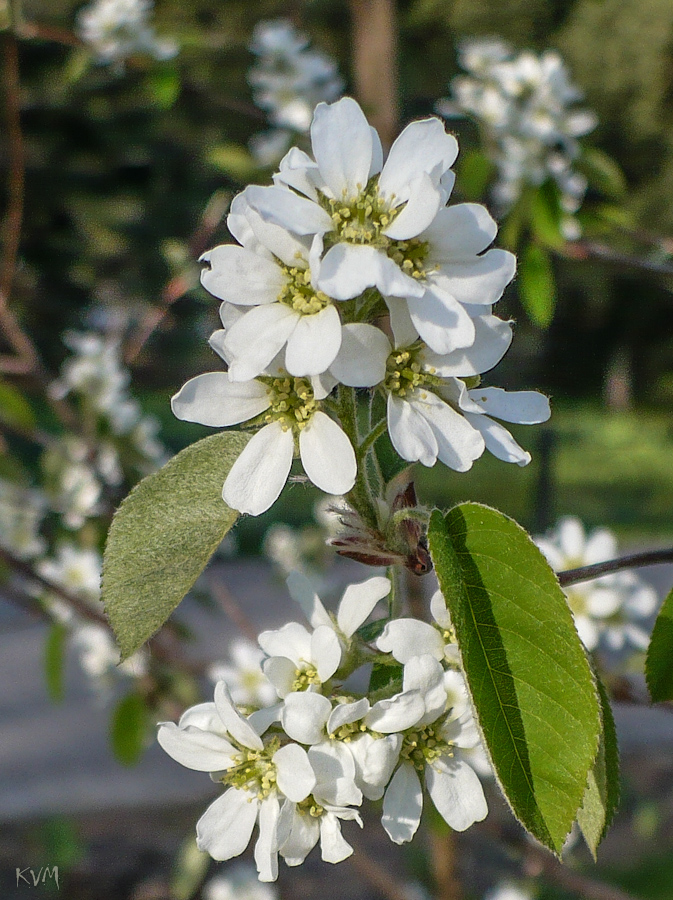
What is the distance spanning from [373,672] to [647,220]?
13.4 meters

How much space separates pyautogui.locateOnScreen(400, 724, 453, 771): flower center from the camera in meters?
0.59

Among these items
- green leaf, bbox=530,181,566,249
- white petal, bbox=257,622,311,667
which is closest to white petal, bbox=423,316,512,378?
white petal, bbox=257,622,311,667

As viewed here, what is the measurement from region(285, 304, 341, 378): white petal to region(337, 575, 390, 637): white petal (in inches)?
6.9

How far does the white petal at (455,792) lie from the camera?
586 millimetres

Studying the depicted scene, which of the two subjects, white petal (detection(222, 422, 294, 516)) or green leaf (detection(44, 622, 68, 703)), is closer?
white petal (detection(222, 422, 294, 516))

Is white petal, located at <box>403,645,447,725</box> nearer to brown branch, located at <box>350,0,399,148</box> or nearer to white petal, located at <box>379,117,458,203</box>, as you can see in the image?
white petal, located at <box>379,117,458,203</box>

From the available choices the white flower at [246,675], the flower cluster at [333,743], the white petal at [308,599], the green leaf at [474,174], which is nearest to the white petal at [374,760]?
the flower cluster at [333,743]

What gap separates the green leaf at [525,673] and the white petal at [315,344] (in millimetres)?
117

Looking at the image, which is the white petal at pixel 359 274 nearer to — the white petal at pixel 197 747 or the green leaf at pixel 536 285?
the white petal at pixel 197 747

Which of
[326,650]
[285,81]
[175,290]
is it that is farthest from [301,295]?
[285,81]

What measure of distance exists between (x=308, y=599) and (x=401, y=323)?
23 centimetres

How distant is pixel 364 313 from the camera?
56 centimetres

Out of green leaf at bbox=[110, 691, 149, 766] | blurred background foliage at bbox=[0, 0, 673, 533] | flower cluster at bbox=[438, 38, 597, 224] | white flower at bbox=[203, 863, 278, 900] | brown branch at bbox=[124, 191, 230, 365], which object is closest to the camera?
green leaf at bbox=[110, 691, 149, 766]

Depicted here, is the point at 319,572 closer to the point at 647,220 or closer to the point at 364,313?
the point at 364,313
